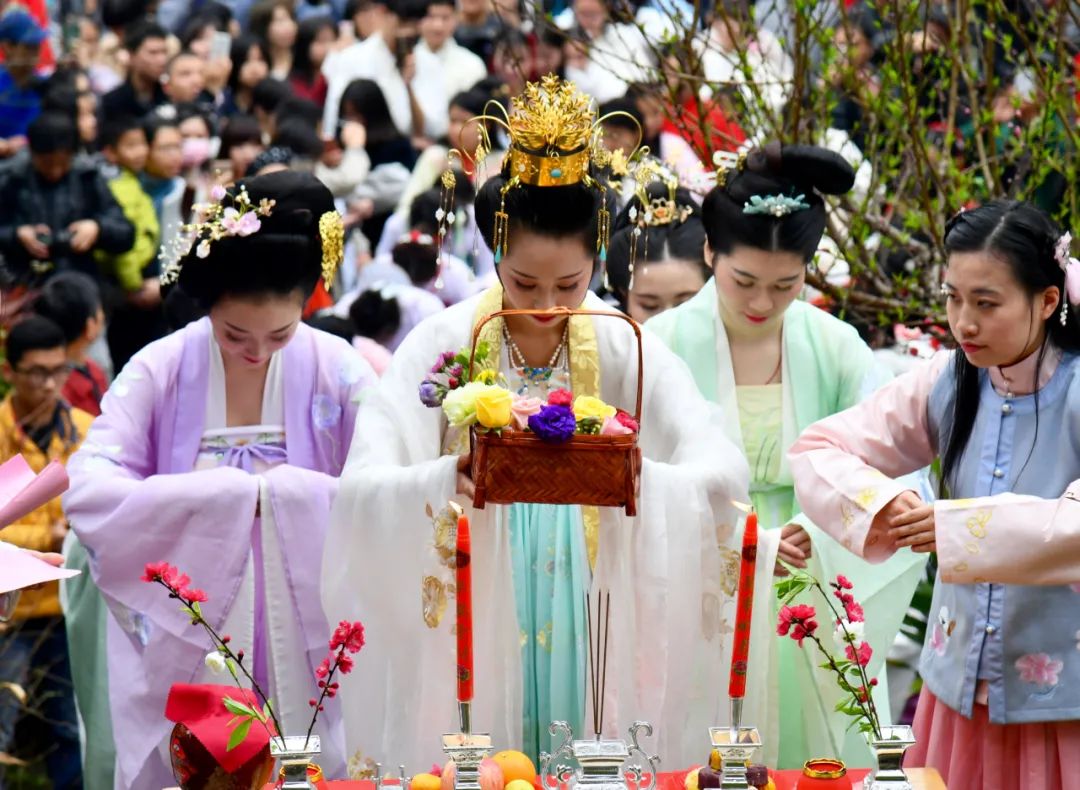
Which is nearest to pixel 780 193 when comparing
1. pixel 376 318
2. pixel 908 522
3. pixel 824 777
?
pixel 908 522

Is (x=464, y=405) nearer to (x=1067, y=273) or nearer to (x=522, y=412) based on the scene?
(x=522, y=412)

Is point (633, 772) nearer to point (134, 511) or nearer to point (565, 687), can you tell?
point (565, 687)

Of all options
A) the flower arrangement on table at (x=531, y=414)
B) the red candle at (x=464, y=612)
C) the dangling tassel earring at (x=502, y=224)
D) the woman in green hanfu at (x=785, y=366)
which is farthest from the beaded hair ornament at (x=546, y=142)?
the red candle at (x=464, y=612)

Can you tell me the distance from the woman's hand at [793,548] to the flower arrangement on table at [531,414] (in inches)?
44.5

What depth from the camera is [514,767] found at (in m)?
3.77

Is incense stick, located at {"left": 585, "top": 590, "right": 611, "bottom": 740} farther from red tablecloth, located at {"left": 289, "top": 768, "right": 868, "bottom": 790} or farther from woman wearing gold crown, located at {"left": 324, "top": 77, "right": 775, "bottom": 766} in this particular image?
red tablecloth, located at {"left": 289, "top": 768, "right": 868, "bottom": 790}

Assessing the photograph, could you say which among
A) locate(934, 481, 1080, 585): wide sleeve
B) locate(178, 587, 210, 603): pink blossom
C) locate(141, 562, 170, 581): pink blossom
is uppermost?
locate(934, 481, 1080, 585): wide sleeve

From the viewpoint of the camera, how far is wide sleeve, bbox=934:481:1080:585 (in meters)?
4.02

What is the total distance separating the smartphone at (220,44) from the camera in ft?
39.9

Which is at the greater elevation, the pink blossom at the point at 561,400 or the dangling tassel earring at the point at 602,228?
the dangling tassel earring at the point at 602,228

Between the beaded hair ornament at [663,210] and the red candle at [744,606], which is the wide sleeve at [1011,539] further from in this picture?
the beaded hair ornament at [663,210]

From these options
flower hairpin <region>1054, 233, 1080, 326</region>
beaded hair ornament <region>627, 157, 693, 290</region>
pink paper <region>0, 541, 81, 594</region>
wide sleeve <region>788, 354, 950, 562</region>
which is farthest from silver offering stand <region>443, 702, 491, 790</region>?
beaded hair ornament <region>627, 157, 693, 290</region>

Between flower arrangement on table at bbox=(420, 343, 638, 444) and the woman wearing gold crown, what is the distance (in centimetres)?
34

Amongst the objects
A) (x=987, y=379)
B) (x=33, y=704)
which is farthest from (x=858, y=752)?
(x=33, y=704)
